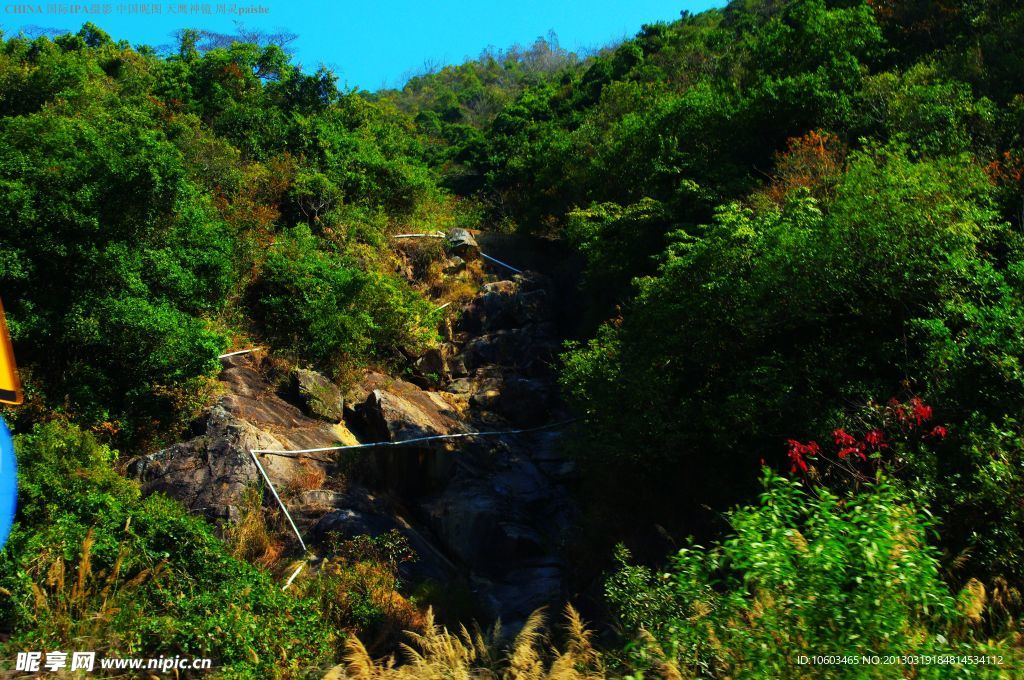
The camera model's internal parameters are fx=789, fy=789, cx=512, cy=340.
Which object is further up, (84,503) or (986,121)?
(986,121)

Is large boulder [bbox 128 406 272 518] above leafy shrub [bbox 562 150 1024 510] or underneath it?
underneath

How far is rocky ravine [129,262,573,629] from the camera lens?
11.2m

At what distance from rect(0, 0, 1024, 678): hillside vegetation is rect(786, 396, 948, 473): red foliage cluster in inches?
2.3

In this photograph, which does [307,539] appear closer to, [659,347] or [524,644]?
[659,347]

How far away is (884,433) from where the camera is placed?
7.73 meters

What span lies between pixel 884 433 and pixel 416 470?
28.4ft

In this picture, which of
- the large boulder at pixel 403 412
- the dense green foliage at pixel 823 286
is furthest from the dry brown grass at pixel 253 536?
the dense green foliage at pixel 823 286

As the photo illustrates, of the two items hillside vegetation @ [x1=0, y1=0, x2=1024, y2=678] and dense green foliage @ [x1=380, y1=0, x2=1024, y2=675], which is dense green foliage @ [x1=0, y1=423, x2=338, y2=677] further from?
dense green foliage @ [x1=380, y1=0, x2=1024, y2=675]

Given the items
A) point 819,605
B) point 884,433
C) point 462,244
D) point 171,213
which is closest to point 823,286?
point 884,433

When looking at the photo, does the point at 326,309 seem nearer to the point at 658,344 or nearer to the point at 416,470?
the point at 416,470

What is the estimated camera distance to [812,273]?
916cm

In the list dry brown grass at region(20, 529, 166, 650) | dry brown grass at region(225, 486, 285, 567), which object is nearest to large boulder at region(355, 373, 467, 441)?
dry brown grass at region(225, 486, 285, 567)

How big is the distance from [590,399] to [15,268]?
8652mm

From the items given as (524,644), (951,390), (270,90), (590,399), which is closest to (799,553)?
(524,644)
